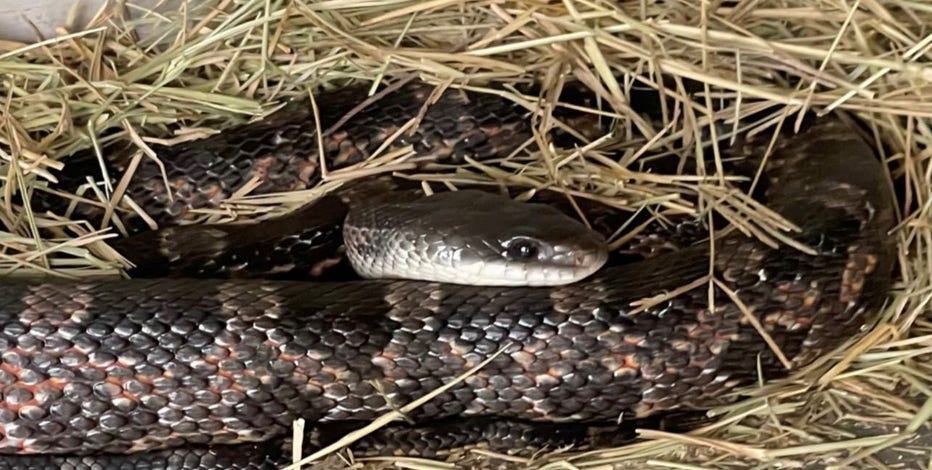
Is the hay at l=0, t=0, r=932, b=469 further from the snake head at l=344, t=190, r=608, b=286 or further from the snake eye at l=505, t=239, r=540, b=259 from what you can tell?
the snake eye at l=505, t=239, r=540, b=259

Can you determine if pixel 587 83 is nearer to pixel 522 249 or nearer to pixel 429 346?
pixel 522 249

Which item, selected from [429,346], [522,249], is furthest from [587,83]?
[429,346]

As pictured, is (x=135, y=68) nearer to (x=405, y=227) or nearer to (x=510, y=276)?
(x=405, y=227)

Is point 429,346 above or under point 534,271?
under

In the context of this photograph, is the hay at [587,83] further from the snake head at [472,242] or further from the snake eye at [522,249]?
the snake eye at [522,249]

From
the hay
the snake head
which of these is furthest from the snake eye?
the hay

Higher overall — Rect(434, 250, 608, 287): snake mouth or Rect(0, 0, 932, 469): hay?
Rect(0, 0, 932, 469): hay
